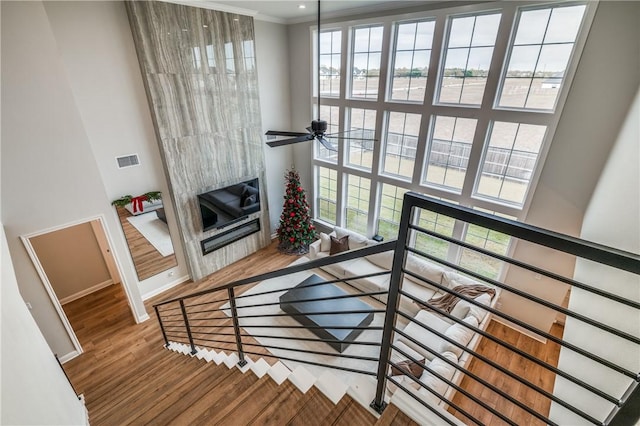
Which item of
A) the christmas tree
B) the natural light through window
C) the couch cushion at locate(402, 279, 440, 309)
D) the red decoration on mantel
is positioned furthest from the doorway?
the natural light through window

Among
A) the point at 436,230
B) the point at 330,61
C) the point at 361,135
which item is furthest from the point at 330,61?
the point at 436,230

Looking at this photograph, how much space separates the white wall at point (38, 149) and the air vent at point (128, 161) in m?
0.64

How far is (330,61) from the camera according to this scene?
5.94 m

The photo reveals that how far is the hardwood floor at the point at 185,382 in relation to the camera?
177 cm

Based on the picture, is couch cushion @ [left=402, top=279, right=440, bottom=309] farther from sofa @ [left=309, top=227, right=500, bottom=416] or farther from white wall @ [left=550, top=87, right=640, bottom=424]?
white wall @ [left=550, top=87, right=640, bottom=424]

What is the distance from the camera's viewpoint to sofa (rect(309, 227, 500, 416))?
3385 millimetres

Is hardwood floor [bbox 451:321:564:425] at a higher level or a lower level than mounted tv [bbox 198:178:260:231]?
lower

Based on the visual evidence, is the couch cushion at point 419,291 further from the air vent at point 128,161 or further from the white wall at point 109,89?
the air vent at point 128,161

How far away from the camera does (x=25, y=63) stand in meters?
3.21

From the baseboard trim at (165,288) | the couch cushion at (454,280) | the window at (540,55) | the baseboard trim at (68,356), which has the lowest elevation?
the baseboard trim at (68,356)

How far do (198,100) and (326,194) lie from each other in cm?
339

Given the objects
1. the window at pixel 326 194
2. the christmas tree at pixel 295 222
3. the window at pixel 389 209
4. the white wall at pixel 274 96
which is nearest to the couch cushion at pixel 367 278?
the window at pixel 389 209

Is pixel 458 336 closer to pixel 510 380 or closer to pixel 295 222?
pixel 510 380

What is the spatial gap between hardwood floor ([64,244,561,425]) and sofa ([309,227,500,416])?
2.23 ft
